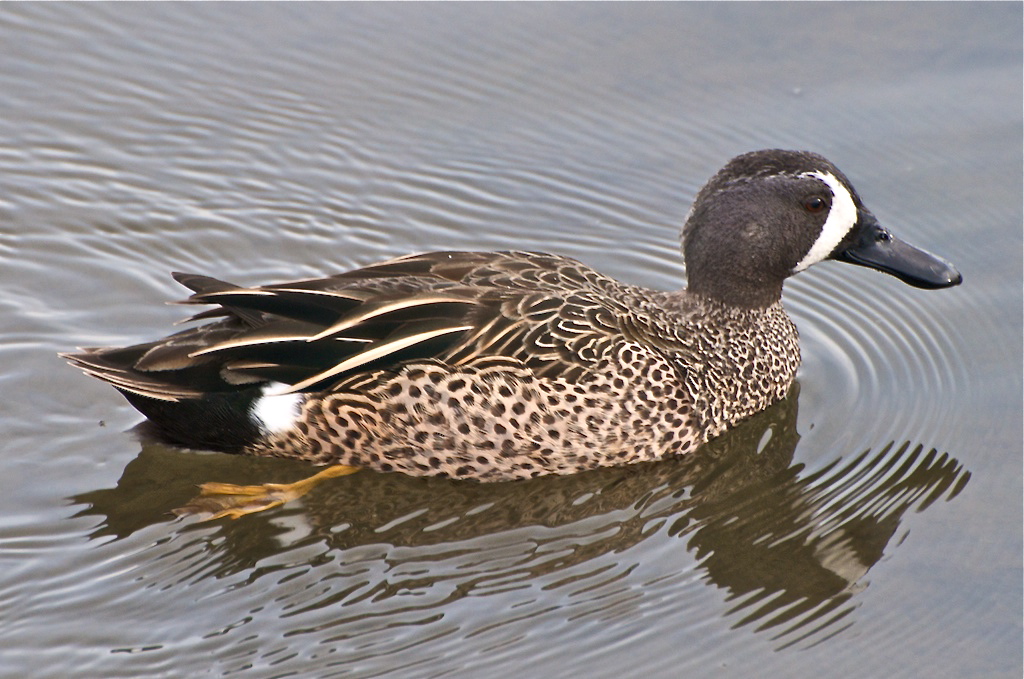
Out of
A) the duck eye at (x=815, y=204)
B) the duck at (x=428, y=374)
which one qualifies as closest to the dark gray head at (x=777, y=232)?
the duck eye at (x=815, y=204)

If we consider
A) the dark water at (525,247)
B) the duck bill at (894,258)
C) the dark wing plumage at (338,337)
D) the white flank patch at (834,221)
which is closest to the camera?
the dark water at (525,247)

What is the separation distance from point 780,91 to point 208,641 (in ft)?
19.8

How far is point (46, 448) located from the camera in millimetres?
7453

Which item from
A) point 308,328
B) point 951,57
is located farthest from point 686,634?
point 951,57

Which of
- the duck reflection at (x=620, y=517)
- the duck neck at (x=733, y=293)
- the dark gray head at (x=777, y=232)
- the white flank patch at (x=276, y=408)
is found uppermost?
the dark gray head at (x=777, y=232)

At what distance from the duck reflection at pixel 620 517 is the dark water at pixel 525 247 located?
0.06ft

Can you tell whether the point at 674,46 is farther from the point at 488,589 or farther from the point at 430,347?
the point at 488,589

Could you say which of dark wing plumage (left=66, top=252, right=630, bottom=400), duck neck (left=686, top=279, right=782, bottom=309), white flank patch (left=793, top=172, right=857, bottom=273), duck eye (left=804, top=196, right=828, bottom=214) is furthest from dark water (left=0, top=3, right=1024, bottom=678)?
duck eye (left=804, top=196, right=828, bottom=214)

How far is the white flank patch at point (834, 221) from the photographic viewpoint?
25.9ft

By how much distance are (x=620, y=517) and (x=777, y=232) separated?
1.85 metres

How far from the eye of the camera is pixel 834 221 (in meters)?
7.99

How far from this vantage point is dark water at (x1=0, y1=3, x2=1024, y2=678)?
21.2 ft

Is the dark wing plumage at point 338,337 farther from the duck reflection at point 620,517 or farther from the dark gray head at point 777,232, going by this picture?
the dark gray head at point 777,232

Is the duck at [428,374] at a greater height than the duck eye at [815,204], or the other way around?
the duck eye at [815,204]
